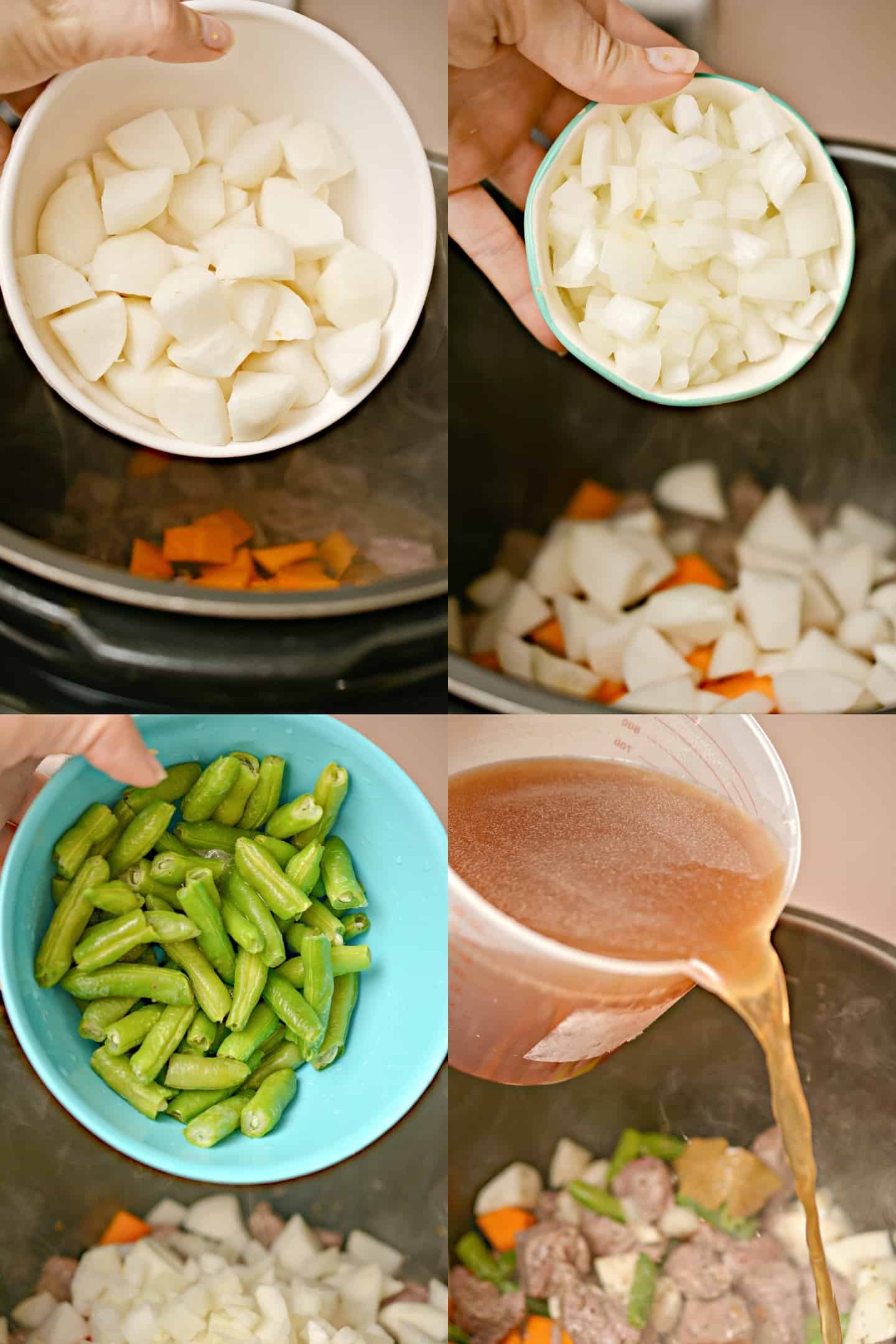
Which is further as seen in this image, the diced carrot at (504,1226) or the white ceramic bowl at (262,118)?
the diced carrot at (504,1226)

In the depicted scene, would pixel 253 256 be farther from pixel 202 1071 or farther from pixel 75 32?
pixel 202 1071

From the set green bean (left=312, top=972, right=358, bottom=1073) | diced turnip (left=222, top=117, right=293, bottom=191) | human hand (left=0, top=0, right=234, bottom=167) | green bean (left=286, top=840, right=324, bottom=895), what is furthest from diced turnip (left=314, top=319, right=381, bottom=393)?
green bean (left=312, top=972, right=358, bottom=1073)

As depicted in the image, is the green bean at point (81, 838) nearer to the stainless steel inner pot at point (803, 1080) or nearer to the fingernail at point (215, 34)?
the stainless steel inner pot at point (803, 1080)

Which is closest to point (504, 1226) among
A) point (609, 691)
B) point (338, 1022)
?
point (338, 1022)

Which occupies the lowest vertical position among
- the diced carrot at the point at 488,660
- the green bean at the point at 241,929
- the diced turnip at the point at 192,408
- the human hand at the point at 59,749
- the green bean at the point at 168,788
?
the green bean at the point at 241,929

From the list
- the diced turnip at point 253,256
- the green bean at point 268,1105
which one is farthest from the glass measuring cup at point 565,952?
the diced turnip at point 253,256

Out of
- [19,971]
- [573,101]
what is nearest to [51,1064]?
[19,971]
